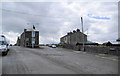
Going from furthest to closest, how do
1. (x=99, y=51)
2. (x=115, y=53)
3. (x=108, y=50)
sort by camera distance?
1. (x=99, y=51)
2. (x=108, y=50)
3. (x=115, y=53)

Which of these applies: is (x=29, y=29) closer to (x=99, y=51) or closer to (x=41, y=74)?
(x=99, y=51)

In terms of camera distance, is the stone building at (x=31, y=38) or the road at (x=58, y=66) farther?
the stone building at (x=31, y=38)

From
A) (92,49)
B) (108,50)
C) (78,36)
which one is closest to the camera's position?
(108,50)

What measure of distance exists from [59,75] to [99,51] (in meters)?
20.2

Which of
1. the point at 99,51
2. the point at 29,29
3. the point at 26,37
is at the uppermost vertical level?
the point at 29,29

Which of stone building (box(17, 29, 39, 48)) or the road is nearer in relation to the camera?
the road

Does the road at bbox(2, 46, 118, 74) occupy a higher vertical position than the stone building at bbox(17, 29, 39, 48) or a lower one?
lower

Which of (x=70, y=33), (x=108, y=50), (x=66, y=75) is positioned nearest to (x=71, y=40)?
(x=70, y=33)

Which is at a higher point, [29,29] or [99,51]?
[29,29]

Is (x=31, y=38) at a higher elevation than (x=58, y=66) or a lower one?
higher

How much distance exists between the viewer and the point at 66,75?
6.50m

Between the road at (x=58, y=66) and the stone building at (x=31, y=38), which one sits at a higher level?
the stone building at (x=31, y=38)

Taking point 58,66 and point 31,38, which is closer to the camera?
point 58,66

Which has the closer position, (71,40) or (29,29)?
(29,29)
